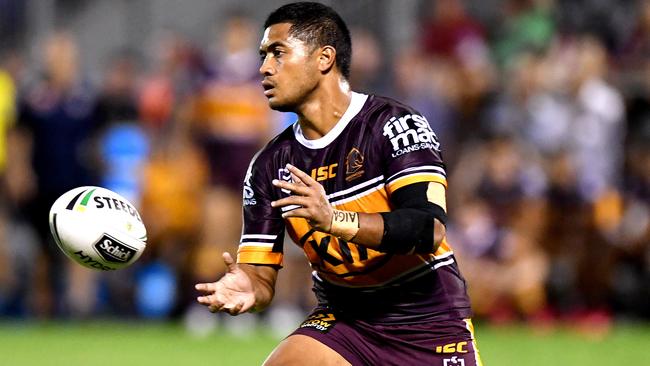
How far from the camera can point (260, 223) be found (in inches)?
254

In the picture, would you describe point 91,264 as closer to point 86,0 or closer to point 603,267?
point 603,267

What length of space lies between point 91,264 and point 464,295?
186 centimetres

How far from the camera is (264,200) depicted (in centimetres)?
644

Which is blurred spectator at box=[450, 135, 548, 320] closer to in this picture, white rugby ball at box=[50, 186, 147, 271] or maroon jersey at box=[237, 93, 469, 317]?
maroon jersey at box=[237, 93, 469, 317]

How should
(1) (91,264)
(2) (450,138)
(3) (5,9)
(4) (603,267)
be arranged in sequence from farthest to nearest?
(3) (5,9) → (2) (450,138) → (4) (603,267) → (1) (91,264)

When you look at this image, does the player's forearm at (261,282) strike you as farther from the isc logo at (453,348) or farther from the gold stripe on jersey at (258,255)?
the isc logo at (453,348)

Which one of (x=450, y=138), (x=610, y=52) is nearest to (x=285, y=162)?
(x=450, y=138)

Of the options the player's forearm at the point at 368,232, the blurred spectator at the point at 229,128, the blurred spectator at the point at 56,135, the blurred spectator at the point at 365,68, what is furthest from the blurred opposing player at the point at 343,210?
the blurred spectator at the point at 56,135

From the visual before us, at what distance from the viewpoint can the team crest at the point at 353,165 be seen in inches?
242

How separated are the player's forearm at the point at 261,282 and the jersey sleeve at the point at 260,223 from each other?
33 mm

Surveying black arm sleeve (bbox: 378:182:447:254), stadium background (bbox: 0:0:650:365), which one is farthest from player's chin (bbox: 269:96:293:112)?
stadium background (bbox: 0:0:650:365)

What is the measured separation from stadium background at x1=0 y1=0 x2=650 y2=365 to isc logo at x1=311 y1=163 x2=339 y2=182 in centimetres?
612

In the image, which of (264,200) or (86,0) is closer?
(264,200)

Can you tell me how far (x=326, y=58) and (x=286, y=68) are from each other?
0.24 m
